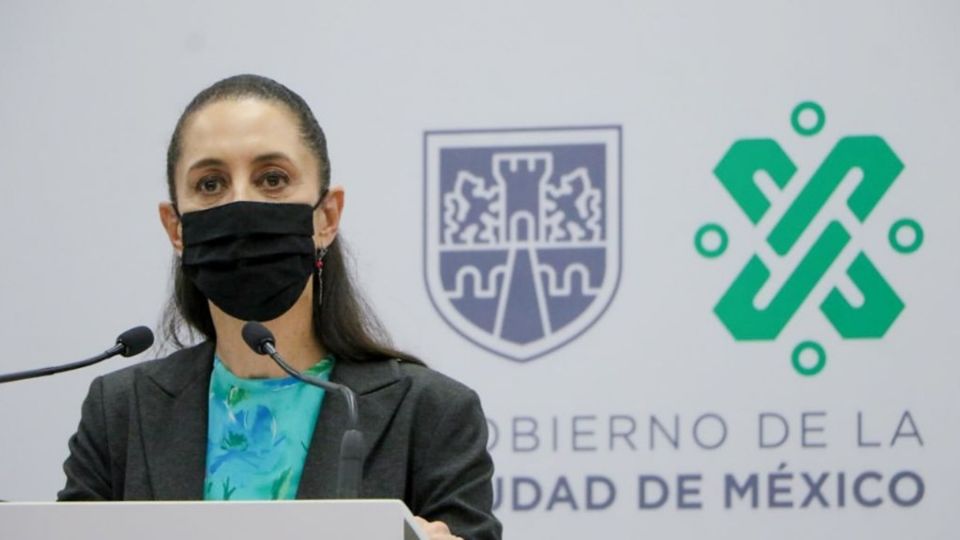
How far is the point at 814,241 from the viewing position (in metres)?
3.55

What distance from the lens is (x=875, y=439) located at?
11.5 feet

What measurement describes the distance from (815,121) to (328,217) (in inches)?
47.3

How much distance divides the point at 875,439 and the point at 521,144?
2.85 ft

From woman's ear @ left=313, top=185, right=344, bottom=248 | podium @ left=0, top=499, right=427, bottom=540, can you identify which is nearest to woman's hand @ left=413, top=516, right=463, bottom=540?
podium @ left=0, top=499, right=427, bottom=540

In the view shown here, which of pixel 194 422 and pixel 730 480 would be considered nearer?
pixel 194 422

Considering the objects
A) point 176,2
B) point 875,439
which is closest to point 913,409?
point 875,439

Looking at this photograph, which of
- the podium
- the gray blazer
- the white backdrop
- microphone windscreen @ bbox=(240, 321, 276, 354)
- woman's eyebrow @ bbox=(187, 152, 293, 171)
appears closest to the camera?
the podium

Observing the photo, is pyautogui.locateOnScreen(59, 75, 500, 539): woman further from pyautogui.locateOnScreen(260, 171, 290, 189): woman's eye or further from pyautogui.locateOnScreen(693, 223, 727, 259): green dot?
pyautogui.locateOnScreen(693, 223, 727, 259): green dot

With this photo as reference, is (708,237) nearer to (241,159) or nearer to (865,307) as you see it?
(865,307)

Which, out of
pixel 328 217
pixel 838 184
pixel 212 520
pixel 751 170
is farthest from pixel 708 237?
pixel 212 520

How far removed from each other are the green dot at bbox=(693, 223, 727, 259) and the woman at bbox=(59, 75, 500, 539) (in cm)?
94

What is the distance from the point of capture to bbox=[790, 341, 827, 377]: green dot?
354 centimetres

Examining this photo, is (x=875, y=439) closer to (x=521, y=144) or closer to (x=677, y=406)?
(x=677, y=406)

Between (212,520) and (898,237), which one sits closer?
(212,520)
